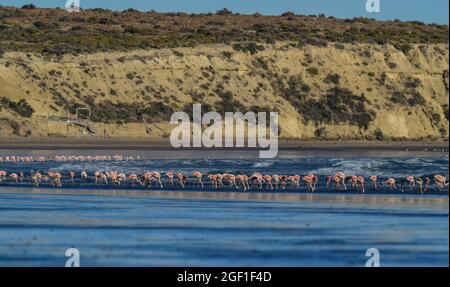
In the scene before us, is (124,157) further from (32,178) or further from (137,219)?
(137,219)

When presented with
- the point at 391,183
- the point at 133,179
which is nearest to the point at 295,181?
the point at 391,183

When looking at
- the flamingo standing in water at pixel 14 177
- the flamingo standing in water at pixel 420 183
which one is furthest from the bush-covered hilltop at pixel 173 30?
the flamingo standing in water at pixel 420 183

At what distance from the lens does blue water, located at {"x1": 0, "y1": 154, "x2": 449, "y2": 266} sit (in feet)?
75.8

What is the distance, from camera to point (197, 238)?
26.2 meters

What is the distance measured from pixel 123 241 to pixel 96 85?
70.0m

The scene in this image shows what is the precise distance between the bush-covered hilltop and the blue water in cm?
6462

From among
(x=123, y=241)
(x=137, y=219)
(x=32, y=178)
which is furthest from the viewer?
(x=32, y=178)

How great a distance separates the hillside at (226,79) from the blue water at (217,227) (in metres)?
43.8

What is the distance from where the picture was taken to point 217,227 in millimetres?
28484

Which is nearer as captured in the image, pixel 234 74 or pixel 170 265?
pixel 170 265

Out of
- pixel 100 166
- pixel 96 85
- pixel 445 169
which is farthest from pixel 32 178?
pixel 96 85

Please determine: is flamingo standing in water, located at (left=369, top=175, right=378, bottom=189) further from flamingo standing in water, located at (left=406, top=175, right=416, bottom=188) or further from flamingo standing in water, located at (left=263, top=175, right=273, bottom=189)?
flamingo standing in water, located at (left=263, top=175, right=273, bottom=189)

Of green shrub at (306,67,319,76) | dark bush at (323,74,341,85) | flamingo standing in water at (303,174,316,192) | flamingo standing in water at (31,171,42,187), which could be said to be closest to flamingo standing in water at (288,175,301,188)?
flamingo standing in water at (303,174,316,192)

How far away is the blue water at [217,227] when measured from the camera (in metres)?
23.1
